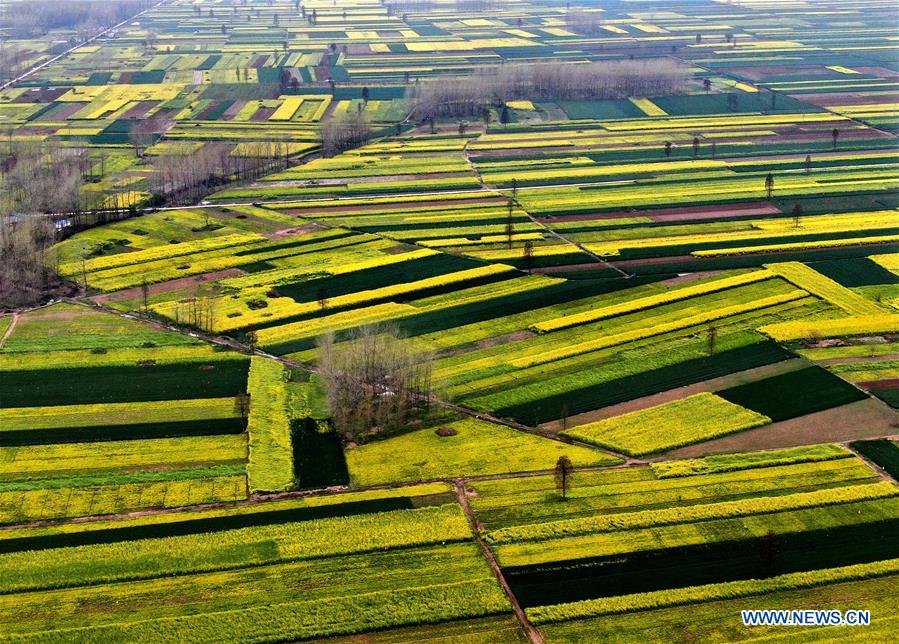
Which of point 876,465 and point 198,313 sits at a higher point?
point 198,313

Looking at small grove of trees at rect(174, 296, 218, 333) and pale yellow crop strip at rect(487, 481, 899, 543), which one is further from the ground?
small grove of trees at rect(174, 296, 218, 333)

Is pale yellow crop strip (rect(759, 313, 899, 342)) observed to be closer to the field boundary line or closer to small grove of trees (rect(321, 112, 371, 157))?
the field boundary line

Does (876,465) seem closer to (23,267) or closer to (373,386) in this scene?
(373,386)

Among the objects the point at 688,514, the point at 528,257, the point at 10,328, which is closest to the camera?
the point at 688,514

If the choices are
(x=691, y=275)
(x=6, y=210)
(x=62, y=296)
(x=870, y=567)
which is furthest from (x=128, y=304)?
(x=870, y=567)

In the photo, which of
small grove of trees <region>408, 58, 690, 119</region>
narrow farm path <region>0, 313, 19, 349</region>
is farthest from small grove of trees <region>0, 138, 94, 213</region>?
small grove of trees <region>408, 58, 690, 119</region>

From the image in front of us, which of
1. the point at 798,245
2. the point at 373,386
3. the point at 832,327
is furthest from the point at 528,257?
the point at 373,386

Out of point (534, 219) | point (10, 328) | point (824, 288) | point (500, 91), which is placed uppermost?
point (500, 91)
